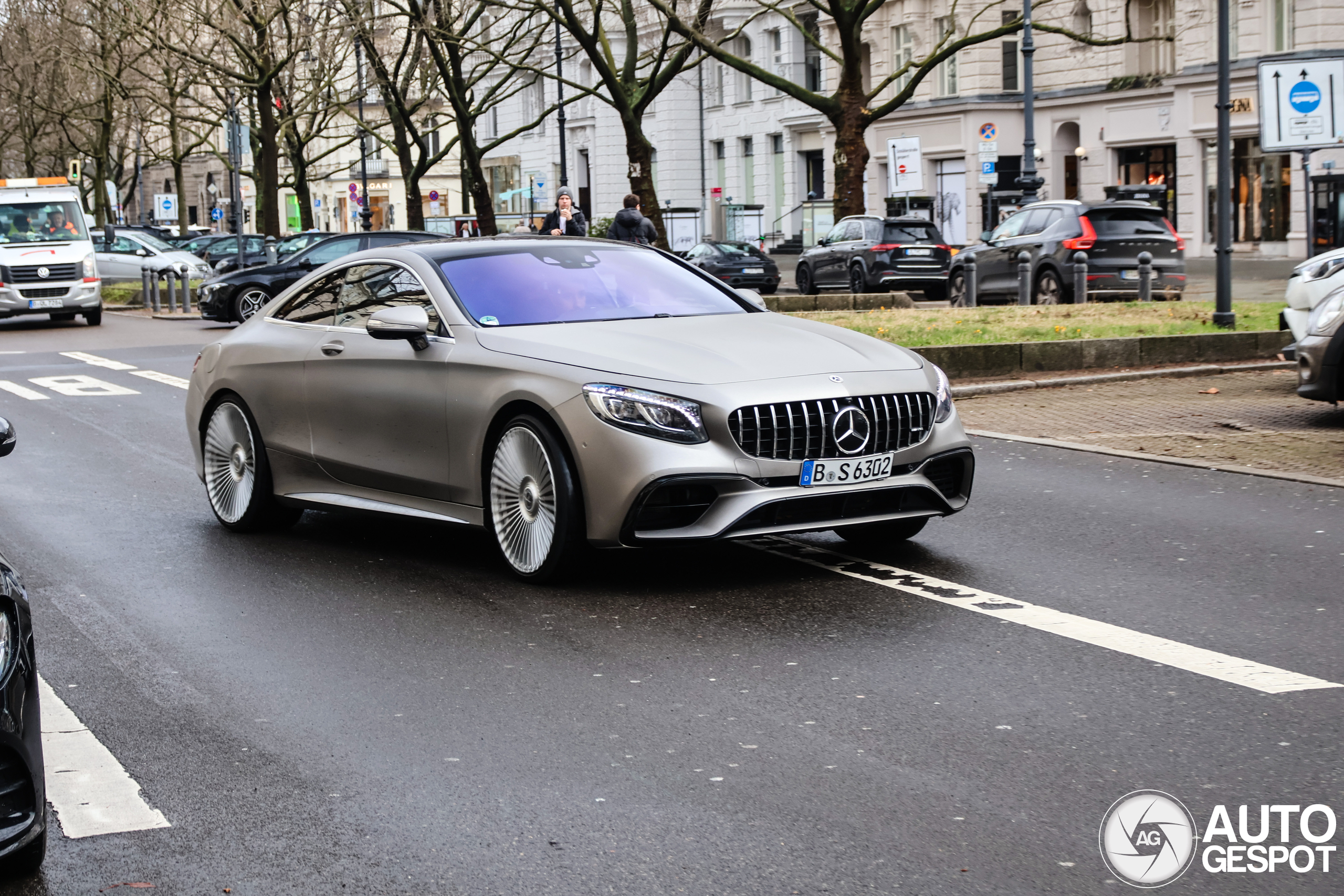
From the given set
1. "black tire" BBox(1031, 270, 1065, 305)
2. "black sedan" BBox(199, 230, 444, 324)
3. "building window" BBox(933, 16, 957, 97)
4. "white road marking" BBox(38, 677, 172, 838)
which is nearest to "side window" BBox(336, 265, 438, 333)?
"white road marking" BBox(38, 677, 172, 838)

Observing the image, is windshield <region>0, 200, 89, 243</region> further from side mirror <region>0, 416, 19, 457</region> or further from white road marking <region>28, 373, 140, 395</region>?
side mirror <region>0, 416, 19, 457</region>

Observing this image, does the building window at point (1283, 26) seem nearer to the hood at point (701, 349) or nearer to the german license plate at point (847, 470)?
the hood at point (701, 349)

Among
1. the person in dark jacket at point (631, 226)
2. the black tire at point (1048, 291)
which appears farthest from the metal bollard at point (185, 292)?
the black tire at point (1048, 291)

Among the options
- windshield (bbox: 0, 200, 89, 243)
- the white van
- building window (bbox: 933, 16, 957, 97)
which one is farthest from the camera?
building window (bbox: 933, 16, 957, 97)

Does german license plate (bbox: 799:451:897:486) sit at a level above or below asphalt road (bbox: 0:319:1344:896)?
above

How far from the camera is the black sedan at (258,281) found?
28.4 meters

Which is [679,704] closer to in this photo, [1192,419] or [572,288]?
[572,288]

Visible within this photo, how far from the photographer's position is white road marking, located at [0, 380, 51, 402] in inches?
667

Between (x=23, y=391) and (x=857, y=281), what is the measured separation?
16980mm

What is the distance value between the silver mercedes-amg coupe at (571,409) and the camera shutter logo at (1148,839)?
8.58 feet

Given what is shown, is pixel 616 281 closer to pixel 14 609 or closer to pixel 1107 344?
pixel 14 609

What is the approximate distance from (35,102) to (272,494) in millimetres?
54167

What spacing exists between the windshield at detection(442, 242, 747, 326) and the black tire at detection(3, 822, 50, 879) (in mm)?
3962

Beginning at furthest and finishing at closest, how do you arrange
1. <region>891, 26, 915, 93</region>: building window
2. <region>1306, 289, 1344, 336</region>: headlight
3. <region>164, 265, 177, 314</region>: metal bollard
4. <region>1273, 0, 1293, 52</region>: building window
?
<region>891, 26, 915, 93</region>: building window → <region>1273, 0, 1293, 52</region>: building window → <region>164, 265, 177, 314</region>: metal bollard → <region>1306, 289, 1344, 336</region>: headlight
